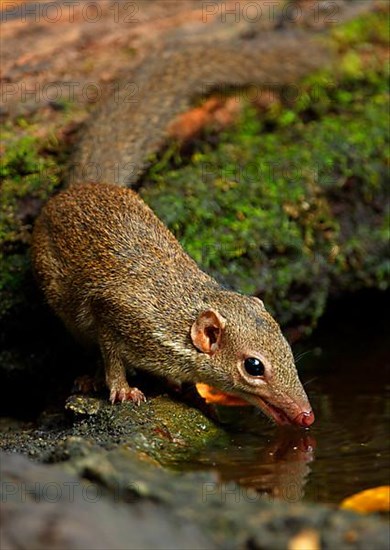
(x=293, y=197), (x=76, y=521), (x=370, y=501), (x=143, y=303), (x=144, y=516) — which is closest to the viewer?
(x=76, y=521)

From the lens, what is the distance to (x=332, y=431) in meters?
5.73

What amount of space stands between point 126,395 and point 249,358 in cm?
73

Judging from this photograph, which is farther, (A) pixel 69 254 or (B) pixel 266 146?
(B) pixel 266 146

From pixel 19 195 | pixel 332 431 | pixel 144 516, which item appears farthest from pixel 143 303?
pixel 144 516

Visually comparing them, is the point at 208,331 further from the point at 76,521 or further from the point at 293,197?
the point at 76,521

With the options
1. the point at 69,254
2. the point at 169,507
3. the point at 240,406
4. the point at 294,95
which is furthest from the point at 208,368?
the point at 294,95

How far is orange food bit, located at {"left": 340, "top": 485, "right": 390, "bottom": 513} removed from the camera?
3.89 m

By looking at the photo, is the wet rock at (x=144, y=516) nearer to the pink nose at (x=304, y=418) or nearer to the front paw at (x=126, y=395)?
the pink nose at (x=304, y=418)

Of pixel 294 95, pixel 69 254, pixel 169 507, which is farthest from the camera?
pixel 294 95

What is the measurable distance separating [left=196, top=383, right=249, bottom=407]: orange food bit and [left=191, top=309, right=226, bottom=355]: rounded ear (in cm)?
60

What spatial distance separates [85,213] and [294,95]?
289 cm

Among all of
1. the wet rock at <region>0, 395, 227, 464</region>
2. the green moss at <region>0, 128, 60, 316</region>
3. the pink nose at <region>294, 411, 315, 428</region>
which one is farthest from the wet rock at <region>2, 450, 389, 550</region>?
the green moss at <region>0, 128, 60, 316</region>

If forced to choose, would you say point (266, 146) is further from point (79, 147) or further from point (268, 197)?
point (79, 147)

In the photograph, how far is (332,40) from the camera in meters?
8.71
